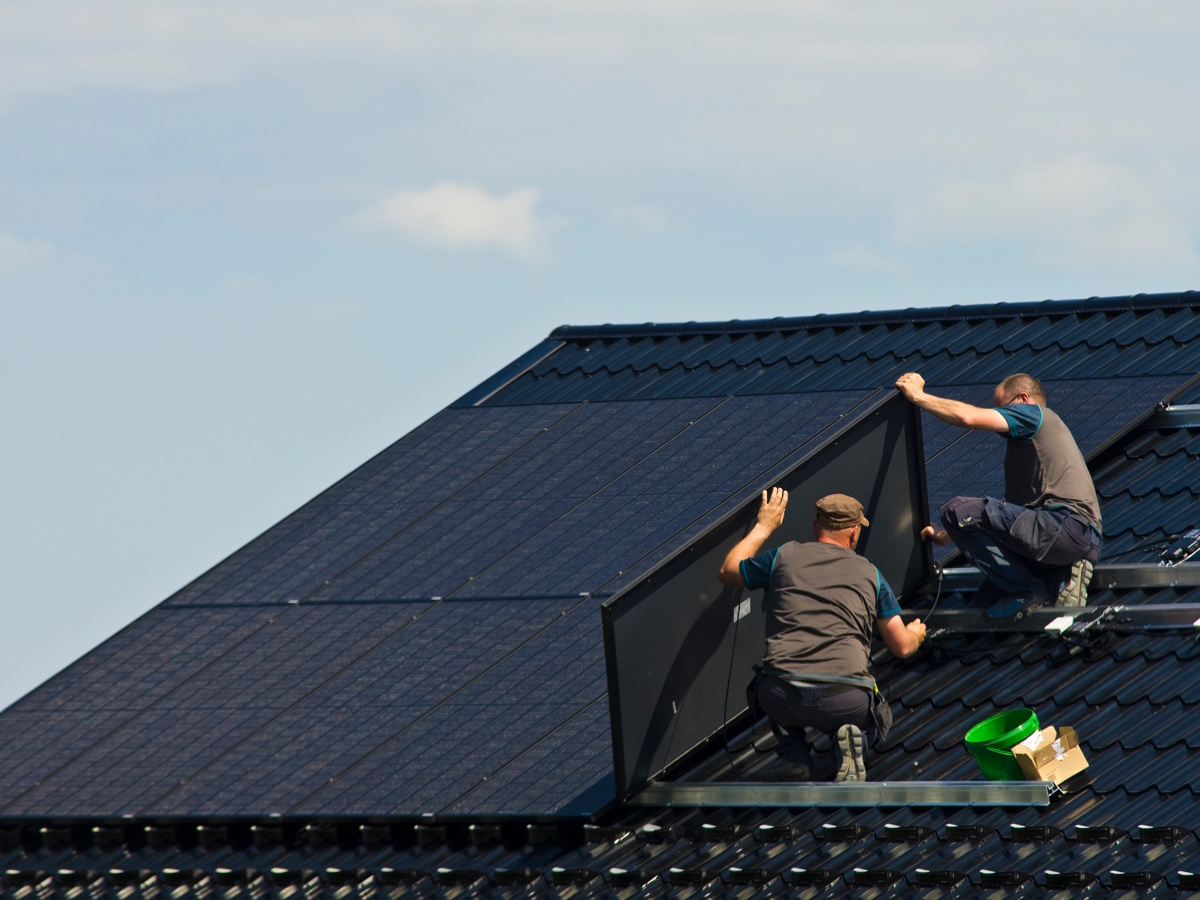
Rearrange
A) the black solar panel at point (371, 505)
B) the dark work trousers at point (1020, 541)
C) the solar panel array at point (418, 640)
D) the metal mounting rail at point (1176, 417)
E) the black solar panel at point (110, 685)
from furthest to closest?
the black solar panel at point (371, 505)
the metal mounting rail at point (1176, 417)
the black solar panel at point (110, 685)
the solar panel array at point (418, 640)
the dark work trousers at point (1020, 541)

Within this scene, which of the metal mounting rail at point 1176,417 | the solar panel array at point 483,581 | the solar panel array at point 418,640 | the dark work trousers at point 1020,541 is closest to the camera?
the dark work trousers at point 1020,541

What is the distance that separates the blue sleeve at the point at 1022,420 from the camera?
12.2 meters

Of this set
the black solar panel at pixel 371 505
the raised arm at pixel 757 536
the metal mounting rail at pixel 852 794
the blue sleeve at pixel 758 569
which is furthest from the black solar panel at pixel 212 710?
the blue sleeve at pixel 758 569

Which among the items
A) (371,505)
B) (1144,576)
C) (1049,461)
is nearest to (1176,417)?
(1144,576)

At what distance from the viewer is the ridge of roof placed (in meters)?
17.0

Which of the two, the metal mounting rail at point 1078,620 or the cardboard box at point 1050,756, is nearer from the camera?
the cardboard box at point 1050,756

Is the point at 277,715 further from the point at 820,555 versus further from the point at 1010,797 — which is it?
the point at 1010,797

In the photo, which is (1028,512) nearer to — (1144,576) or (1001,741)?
(1144,576)

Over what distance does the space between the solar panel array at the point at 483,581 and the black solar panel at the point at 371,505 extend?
1.0 inches

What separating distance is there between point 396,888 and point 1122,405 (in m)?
6.75

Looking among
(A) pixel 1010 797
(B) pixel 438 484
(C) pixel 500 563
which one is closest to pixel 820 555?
(A) pixel 1010 797

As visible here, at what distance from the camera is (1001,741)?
35.1ft

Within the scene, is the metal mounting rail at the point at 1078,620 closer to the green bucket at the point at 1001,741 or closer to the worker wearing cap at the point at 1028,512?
the worker wearing cap at the point at 1028,512

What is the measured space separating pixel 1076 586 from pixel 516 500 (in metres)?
5.27
